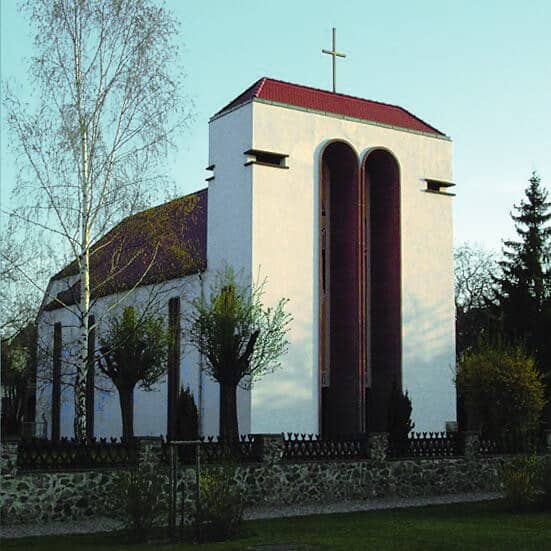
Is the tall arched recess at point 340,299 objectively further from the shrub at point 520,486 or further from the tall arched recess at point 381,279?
the shrub at point 520,486

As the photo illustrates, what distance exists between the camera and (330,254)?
2928 centimetres

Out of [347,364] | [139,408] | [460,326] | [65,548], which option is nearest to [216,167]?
[347,364]

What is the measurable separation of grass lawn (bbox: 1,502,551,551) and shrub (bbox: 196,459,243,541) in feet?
0.93

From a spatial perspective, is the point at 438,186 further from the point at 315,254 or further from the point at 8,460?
the point at 8,460

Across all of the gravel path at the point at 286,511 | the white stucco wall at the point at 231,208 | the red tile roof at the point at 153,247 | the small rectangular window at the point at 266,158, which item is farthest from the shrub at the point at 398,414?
the small rectangular window at the point at 266,158

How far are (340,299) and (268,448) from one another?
968cm

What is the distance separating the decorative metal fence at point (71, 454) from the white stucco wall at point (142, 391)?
22.2 ft

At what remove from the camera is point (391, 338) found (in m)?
29.8

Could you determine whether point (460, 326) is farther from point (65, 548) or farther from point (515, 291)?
point (65, 548)

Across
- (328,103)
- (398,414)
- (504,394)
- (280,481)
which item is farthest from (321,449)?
(328,103)

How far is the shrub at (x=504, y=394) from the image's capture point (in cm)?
2509

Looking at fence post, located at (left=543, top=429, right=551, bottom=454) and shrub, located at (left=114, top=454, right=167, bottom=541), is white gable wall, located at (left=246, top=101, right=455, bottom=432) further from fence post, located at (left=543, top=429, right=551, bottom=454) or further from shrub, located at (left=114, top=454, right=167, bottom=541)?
shrub, located at (left=114, top=454, right=167, bottom=541)

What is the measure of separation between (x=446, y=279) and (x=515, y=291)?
34.8 ft

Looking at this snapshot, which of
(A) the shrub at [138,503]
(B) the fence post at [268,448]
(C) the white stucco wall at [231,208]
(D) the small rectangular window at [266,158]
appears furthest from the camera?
(D) the small rectangular window at [266,158]
